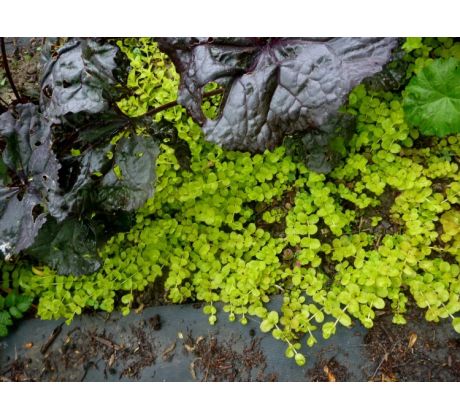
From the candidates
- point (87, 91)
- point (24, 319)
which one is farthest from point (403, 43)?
point (24, 319)

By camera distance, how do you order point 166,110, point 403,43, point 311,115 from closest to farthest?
point 311,115 < point 403,43 < point 166,110

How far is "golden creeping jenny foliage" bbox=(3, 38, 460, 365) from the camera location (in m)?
2.54

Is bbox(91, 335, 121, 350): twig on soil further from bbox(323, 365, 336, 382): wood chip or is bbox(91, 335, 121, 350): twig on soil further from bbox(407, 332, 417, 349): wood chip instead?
bbox(407, 332, 417, 349): wood chip

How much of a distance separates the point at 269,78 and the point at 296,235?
2.94 feet

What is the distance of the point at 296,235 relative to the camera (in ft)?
8.78

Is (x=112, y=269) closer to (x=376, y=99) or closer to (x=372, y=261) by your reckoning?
(x=372, y=261)

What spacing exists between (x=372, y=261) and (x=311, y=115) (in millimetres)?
885

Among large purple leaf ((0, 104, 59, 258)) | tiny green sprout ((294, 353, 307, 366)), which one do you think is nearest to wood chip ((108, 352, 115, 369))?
large purple leaf ((0, 104, 59, 258))

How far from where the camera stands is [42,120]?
7.77ft

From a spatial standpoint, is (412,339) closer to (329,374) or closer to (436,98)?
(329,374)

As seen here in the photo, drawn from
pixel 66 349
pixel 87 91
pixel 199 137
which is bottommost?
pixel 66 349

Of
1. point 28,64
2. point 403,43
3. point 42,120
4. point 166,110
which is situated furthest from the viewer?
point 28,64

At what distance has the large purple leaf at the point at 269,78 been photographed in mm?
2119

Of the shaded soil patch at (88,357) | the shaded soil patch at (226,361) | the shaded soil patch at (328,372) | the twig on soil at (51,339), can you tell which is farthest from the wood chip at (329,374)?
the twig on soil at (51,339)
